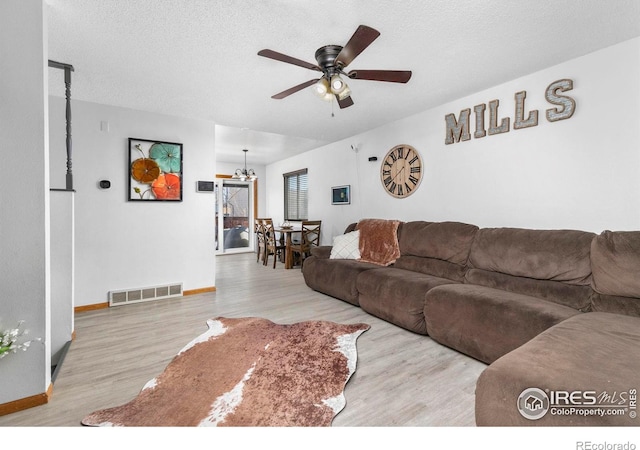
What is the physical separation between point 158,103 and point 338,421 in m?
3.89

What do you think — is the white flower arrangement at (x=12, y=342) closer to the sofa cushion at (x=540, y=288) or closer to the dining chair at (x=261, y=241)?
the sofa cushion at (x=540, y=288)

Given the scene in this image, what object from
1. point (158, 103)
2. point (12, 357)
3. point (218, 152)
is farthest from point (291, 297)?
point (218, 152)

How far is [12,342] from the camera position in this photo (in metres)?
1.59

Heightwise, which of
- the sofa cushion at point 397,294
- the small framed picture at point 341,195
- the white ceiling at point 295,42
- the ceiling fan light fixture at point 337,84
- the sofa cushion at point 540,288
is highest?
the white ceiling at point 295,42

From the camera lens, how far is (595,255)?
2.18 meters

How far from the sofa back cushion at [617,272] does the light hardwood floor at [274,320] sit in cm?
100

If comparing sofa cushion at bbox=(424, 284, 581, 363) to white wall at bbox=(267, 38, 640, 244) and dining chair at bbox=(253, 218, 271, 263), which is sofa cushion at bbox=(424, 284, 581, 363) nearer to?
white wall at bbox=(267, 38, 640, 244)

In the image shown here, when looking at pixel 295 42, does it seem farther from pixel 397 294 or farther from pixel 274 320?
pixel 274 320

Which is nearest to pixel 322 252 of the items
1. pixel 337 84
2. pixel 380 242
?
pixel 380 242

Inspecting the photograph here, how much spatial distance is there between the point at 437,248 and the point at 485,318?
1176 mm

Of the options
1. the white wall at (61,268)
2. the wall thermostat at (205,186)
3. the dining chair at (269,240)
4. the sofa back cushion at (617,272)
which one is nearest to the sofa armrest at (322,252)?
the wall thermostat at (205,186)

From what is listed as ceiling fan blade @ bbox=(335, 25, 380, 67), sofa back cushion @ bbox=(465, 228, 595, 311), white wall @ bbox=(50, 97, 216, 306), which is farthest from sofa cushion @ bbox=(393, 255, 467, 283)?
white wall @ bbox=(50, 97, 216, 306)

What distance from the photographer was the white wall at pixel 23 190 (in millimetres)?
1655

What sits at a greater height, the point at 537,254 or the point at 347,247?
the point at 537,254
